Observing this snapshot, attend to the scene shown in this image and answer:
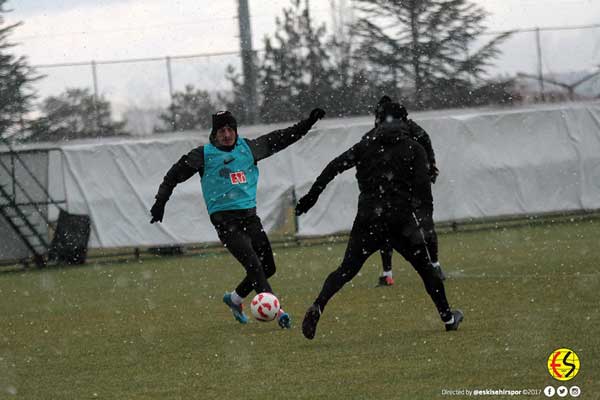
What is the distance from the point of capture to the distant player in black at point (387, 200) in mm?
10594

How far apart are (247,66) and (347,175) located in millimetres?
4355

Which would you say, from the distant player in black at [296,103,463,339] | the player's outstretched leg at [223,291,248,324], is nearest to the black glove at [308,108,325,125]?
the distant player in black at [296,103,463,339]

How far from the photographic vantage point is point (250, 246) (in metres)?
12.1

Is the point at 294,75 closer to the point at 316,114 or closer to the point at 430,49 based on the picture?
the point at 430,49

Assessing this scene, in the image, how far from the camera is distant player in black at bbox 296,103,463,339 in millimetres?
10594

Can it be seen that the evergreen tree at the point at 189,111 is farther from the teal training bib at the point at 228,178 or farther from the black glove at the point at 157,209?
the black glove at the point at 157,209

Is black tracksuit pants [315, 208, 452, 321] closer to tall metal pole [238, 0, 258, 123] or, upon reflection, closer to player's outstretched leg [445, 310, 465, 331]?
player's outstretched leg [445, 310, 465, 331]

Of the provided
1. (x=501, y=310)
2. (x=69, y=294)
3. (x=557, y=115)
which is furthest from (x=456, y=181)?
(x=501, y=310)

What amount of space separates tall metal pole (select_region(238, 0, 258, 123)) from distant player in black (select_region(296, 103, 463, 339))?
59.1 feet

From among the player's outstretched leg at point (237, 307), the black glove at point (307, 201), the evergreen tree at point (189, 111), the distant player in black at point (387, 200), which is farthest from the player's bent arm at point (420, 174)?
the evergreen tree at point (189, 111)

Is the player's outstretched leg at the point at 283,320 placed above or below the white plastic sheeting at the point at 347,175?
above

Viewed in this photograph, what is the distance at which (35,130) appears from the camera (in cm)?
Result: 2928

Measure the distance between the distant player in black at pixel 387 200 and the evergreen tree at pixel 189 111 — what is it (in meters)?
18.0

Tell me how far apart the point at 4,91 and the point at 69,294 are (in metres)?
11.8
